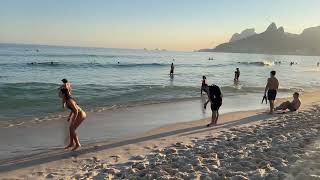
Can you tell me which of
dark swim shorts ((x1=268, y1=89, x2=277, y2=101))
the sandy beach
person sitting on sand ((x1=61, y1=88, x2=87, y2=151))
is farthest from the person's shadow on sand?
dark swim shorts ((x1=268, y1=89, x2=277, y2=101))

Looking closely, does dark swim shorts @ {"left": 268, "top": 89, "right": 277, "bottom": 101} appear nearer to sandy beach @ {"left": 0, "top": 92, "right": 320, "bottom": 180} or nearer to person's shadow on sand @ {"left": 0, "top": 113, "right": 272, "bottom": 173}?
sandy beach @ {"left": 0, "top": 92, "right": 320, "bottom": 180}

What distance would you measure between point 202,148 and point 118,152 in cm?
207

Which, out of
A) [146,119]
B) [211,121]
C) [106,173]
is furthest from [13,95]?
[106,173]

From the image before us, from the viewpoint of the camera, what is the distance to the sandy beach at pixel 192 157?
7.70 metres

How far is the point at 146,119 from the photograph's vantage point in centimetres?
1550

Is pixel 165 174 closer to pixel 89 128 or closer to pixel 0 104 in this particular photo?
pixel 89 128

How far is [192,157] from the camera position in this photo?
28.7ft

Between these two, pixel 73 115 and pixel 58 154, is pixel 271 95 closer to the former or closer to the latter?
pixel 73 115

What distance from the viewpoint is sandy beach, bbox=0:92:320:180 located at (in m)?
7.70

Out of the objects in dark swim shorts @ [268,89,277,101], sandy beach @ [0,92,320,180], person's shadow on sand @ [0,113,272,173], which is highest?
dark swim shorts @ [268,89,277,101]

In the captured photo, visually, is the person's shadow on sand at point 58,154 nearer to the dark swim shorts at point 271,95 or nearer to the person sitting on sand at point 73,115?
the person sitting on sand at point 73,115

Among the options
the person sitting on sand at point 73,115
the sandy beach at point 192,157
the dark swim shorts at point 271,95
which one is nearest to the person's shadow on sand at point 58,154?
the sandy beach at point 192,157

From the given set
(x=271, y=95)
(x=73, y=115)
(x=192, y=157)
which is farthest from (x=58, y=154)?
(x=271, y=95)

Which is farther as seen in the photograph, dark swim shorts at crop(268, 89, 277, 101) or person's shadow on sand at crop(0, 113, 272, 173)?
dark swim shorts at crop(268, 89, 277, 101)
